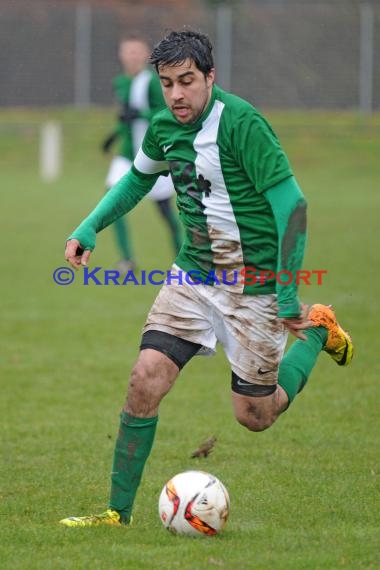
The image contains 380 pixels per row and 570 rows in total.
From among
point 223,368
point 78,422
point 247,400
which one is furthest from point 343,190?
point 247,400

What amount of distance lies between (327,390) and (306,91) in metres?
22.8

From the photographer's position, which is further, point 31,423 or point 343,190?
point 343,190

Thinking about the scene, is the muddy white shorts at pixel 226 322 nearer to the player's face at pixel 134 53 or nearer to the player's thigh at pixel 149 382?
the player's thigh at pixel 149 382

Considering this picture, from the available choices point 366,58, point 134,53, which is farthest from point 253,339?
point 366,58

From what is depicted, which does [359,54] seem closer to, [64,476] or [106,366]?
[106,366]

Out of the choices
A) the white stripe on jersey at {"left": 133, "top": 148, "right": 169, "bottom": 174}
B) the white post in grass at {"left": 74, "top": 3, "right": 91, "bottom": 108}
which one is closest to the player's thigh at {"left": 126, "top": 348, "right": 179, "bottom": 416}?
the white stripe on jersey at {"left": 133, "top": 148, "right": 169, "bottom": 174}

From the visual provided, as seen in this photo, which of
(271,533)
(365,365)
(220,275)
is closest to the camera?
(271,533)

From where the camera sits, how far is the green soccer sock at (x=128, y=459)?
182 inches

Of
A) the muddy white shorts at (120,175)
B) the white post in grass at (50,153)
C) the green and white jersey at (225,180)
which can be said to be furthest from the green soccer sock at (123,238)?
the white post in grass at (50,153)

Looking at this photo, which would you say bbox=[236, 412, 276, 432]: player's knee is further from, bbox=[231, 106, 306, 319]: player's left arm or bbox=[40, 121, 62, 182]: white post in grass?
bbox=[40, 121, 62, 182]: white post in grass

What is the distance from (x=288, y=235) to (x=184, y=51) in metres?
0.81

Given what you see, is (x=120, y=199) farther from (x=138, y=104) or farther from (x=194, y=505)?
(x=138, y=104)

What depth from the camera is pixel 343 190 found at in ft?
75.5

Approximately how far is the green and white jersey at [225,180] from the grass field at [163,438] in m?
1.02
